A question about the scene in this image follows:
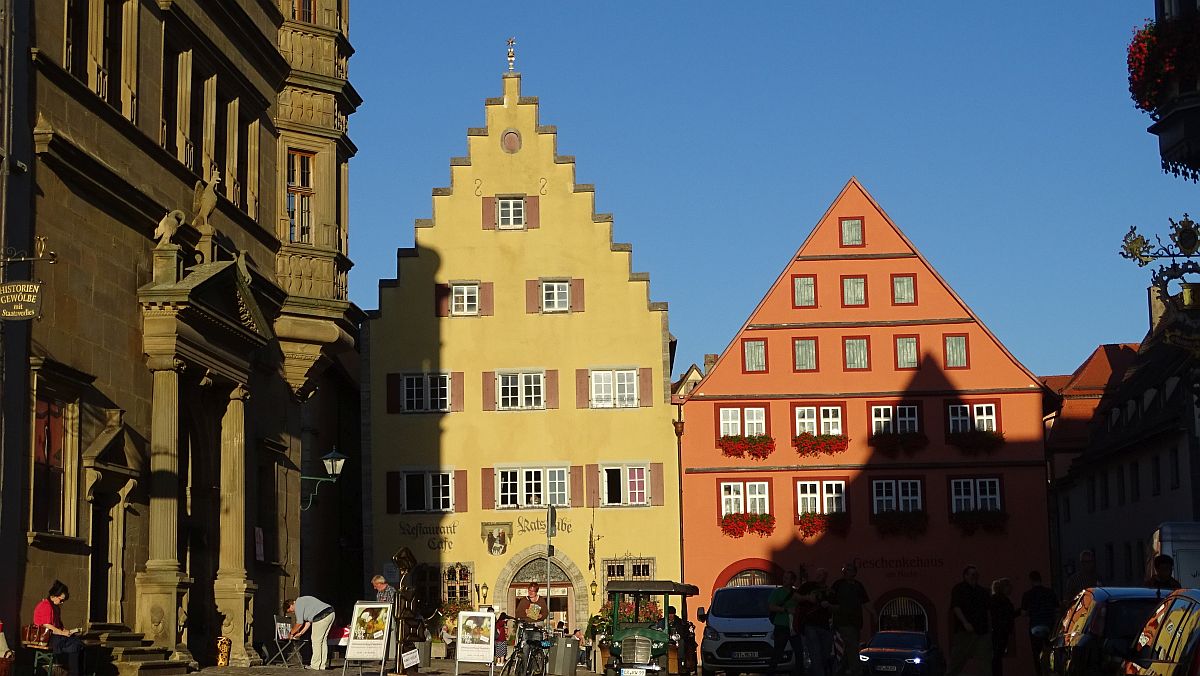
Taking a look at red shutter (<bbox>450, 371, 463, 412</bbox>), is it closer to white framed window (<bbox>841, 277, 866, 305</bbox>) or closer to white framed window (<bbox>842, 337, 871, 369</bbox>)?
white framed window (<bbox>842, 337, 871, 369</bbox>)

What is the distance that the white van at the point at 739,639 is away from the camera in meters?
31.0

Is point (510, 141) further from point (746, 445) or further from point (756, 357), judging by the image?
point (746, 445)

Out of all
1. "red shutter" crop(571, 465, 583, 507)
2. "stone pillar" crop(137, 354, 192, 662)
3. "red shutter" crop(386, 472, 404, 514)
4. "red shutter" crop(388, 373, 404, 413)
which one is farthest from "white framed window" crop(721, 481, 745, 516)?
"stone pillar" crop(137, 354, 192, 662)

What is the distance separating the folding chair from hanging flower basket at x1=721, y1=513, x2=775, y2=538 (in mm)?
23213

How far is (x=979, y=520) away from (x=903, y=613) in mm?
3520

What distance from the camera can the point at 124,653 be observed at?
22.0m

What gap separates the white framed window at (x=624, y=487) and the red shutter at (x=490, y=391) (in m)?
3.81

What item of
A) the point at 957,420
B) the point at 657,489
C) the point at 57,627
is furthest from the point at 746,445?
the point at 57,627

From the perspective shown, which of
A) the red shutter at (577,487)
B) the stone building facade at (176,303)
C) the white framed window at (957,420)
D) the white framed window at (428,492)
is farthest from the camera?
the white framed window at (957,420)

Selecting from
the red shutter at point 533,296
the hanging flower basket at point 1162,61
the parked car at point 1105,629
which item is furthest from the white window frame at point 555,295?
the parked car at point 1105,629

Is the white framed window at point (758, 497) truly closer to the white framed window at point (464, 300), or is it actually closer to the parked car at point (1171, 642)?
the white framed window at point (464, 300)

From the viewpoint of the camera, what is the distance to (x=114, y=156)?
2273cm

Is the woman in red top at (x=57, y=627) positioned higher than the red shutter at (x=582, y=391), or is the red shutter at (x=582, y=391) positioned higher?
the red shutter at (x=582, y=391)

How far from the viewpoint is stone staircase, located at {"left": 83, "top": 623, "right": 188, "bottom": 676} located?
70.3ft
